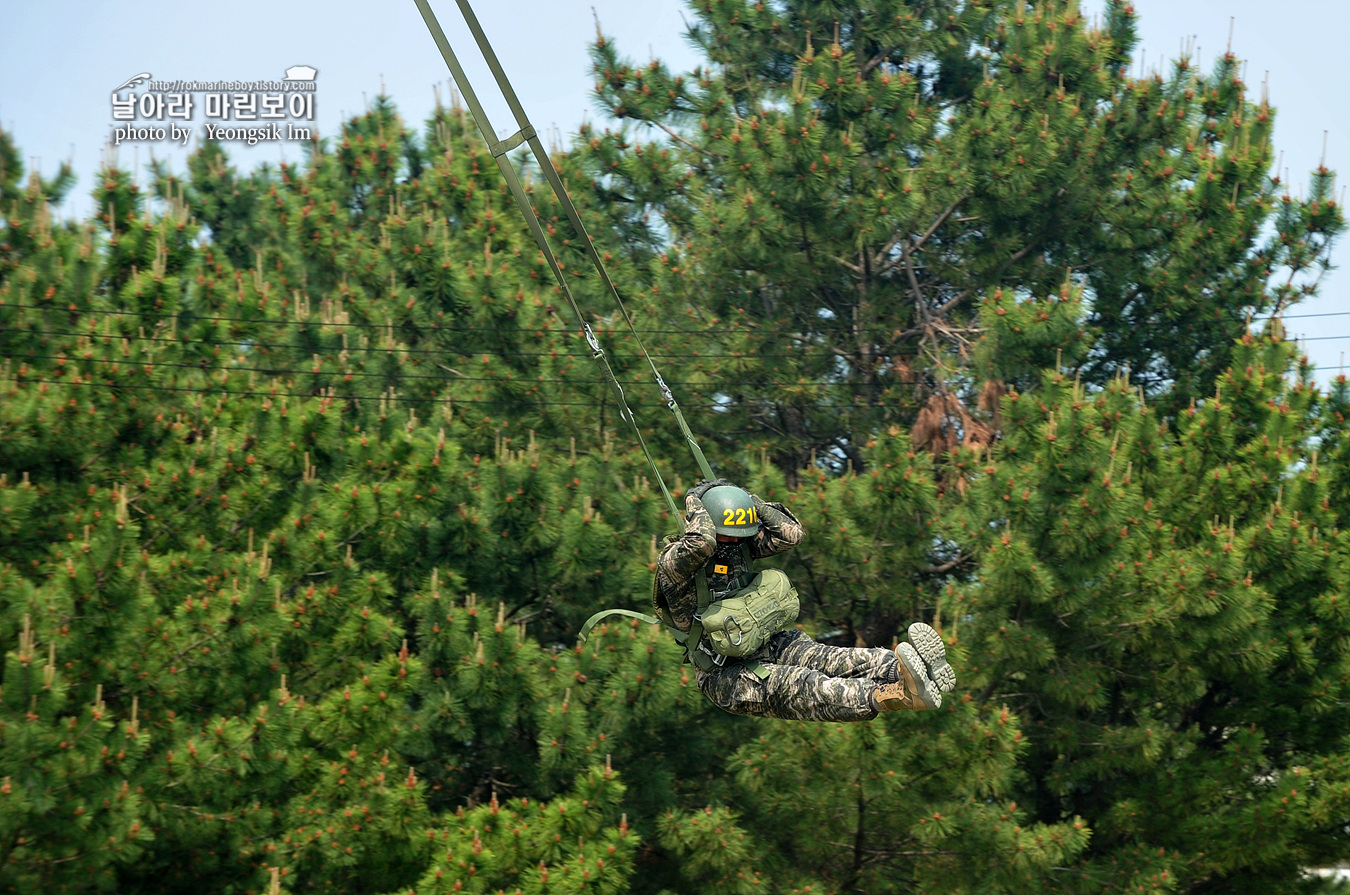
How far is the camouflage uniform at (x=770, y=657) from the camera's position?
5.69m

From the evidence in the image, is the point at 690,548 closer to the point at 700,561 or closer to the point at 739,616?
the point at 700,561

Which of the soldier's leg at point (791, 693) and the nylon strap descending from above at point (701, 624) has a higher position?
the nylon strap descending from above at point (701, 624)

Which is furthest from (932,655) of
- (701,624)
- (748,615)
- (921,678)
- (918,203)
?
(918,203)

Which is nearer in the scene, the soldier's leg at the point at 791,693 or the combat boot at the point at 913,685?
the combat boot at the point at 913,685

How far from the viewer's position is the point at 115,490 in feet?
32.8

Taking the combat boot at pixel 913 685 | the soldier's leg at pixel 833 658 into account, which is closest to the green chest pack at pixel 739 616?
the soldier's leg at pixel 833 658

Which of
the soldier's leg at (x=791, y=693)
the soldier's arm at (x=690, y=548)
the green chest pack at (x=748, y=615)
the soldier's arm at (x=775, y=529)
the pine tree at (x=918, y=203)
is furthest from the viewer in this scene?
the pine tree at (x=918, y=203)

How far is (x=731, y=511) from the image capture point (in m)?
5.70

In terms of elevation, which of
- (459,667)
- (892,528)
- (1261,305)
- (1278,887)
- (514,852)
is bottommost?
(1278,887)

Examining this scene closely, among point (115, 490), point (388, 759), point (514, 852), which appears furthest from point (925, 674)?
point (115, 490)

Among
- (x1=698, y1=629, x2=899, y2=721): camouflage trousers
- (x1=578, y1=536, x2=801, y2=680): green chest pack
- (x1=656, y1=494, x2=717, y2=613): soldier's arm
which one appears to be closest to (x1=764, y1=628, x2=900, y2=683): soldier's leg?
(x1=698, y1=629, x2=899, y2=721): camouflage trousers

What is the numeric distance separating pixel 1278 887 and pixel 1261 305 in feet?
19.4

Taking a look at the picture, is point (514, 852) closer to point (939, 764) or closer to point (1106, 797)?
point (939, 764)

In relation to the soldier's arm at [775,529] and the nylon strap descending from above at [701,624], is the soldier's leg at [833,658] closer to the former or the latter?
the nylon strap descending from above at [701,624]
